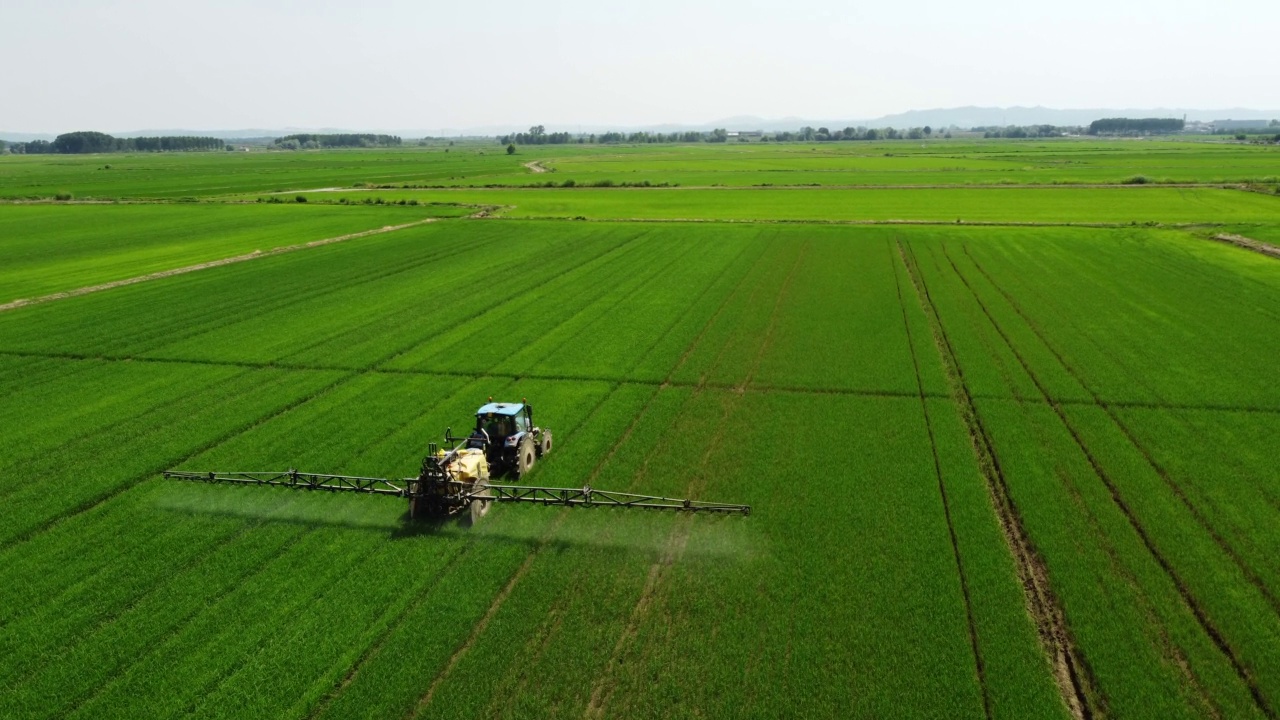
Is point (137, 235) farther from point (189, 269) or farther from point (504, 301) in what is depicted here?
point (504, 301)

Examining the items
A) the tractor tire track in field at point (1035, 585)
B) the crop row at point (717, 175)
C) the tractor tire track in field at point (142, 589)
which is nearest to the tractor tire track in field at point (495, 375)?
the tractor tire track in field at point (1035, 585)

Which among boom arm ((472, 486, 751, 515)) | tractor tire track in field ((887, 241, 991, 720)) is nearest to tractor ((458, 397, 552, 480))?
boom arm ((472, 486, 751, 515))

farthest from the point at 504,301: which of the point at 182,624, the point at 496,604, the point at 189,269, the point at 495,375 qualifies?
the point at 182,624

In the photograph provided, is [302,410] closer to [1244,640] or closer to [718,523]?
[718,523]

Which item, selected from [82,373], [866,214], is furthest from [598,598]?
[866,214]

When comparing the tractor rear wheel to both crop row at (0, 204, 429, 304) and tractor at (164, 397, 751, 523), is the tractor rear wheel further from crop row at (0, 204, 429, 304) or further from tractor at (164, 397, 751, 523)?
crop row at (0, 204, 429, 304)

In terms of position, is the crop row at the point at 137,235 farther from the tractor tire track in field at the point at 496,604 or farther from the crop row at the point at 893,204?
the tractor tire track in field at the point at 496,604
